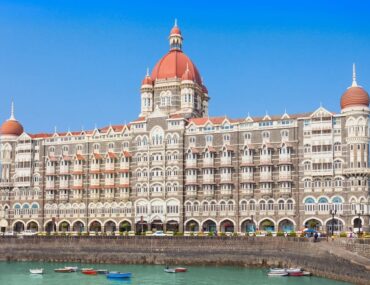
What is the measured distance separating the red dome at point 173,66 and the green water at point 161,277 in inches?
1826

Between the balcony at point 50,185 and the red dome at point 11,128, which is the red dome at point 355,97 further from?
the red dome at point 11,128

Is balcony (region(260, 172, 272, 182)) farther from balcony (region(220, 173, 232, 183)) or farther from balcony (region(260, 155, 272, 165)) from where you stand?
balcony (region(220, 173, 232, 183))

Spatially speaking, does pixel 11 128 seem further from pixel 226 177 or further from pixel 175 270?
pixel 175 270

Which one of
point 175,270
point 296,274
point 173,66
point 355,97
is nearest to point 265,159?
point 355,97

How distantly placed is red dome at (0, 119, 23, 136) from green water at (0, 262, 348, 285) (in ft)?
147

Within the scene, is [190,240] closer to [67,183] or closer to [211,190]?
[211,190]

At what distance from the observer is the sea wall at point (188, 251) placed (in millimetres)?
75312

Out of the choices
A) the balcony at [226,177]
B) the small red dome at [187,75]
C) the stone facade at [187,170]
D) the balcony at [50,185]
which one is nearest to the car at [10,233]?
the stone facade at [187,170]

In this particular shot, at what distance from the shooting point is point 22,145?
412 feet

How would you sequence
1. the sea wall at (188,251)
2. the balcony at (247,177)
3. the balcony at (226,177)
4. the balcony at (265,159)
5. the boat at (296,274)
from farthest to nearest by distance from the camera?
the balcony at (226,177), the balcony at (247,177), the balcony at (265,159), the sea wall at (188,251), the boat at (296,274)

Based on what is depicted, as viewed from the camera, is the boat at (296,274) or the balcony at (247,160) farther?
the balcony at (247,160)

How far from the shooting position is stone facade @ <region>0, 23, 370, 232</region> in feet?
327

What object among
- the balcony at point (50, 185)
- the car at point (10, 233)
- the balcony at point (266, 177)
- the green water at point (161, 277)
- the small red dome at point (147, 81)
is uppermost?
the small red dome at point (147, 81)

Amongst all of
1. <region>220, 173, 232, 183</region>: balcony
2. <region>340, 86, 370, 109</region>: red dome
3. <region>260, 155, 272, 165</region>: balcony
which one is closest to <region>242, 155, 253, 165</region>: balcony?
<region>260, 155, 272, 165</region>: balcony
